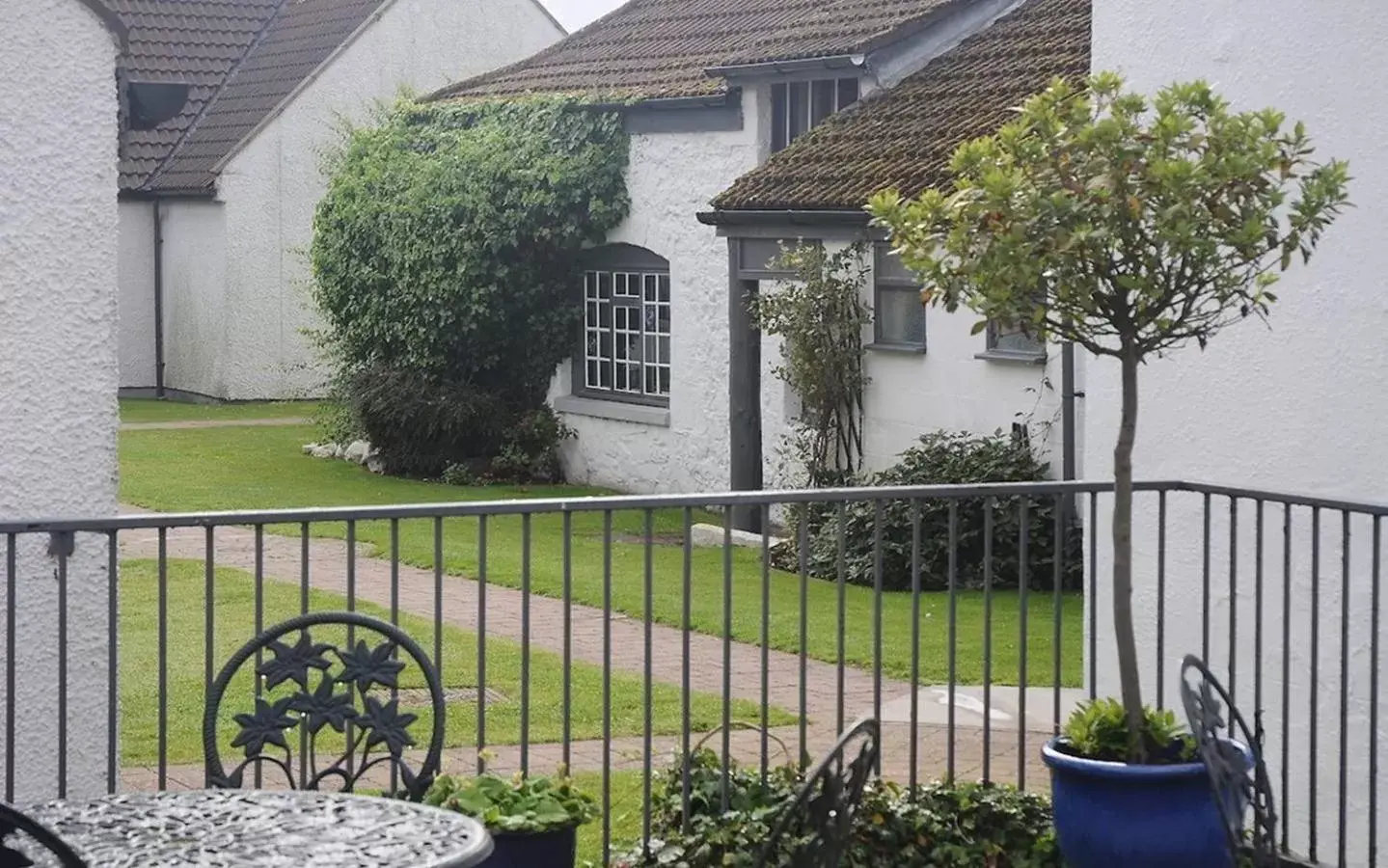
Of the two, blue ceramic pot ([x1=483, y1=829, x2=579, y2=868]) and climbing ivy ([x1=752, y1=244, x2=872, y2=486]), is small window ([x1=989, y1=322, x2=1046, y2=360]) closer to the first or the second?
climbing ivy ([x1=752, y1=244, x2=872, y2=486])

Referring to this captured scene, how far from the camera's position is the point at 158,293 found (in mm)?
32125

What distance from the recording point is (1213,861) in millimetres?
5461

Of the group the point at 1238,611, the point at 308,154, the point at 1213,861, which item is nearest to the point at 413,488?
the point at 308,154

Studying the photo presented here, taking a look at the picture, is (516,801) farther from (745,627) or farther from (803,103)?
(803,103)

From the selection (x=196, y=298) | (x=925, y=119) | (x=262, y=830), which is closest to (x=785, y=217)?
(x=925, y=119)

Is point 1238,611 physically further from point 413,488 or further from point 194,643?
point 413,488

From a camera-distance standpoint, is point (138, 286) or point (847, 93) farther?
point (138, 286)

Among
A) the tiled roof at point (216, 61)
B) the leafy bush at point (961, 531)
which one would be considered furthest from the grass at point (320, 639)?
the tiled roof at point (216, 61)

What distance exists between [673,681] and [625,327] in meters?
11.1

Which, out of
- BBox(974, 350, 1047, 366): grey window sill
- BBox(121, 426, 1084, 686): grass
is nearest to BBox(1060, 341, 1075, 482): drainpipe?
Result: BBox(974, 350, 1047, 366): grey window sill

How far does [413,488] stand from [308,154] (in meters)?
11.1

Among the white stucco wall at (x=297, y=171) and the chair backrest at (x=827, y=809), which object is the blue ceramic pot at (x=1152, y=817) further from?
the white stucco wall at (x=297, y=171)

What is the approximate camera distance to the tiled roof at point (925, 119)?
653 inches

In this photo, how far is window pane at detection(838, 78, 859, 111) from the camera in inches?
765
